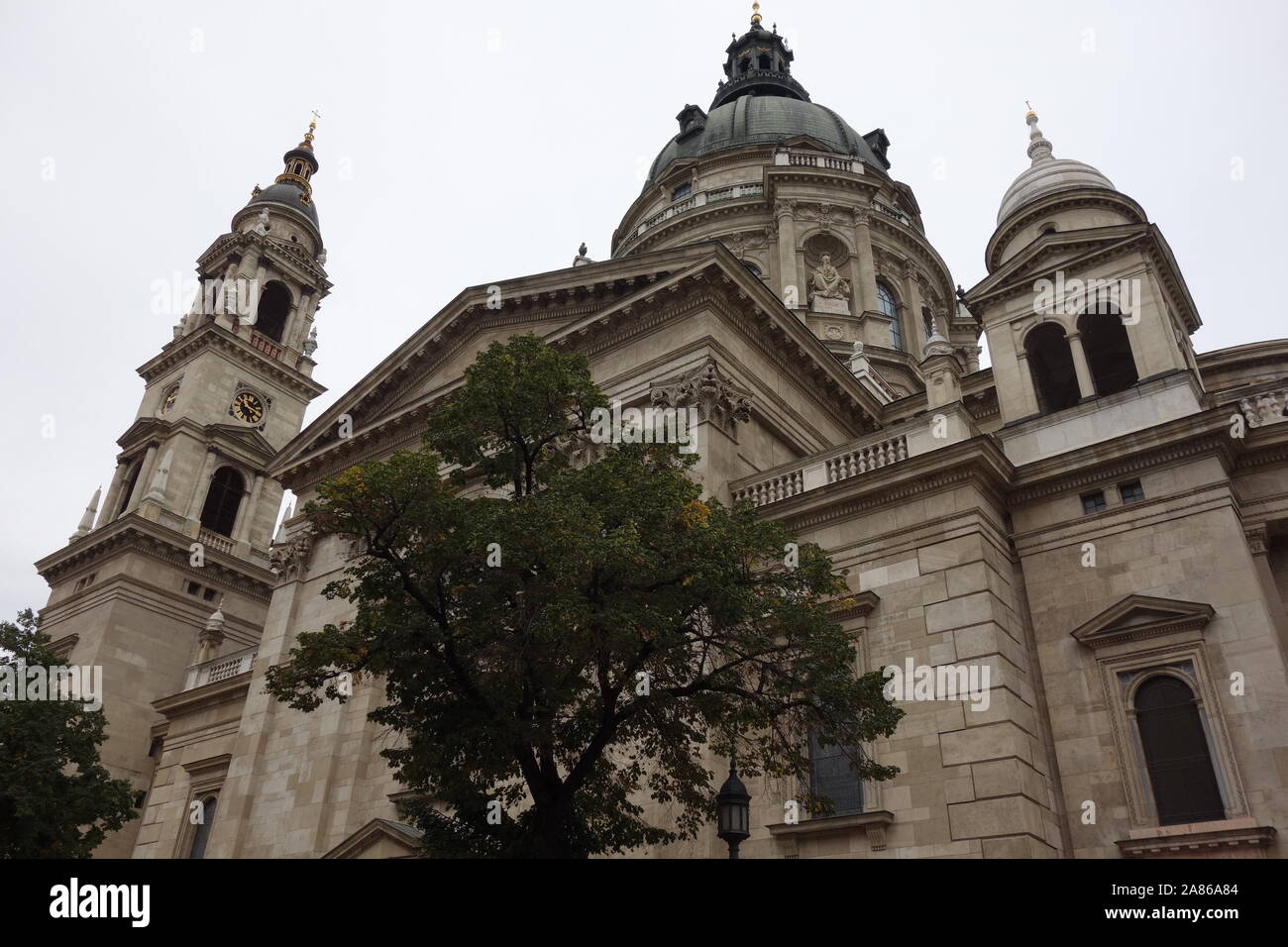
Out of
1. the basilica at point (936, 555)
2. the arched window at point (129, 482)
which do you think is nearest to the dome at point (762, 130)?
the basilica at point (936, 555)

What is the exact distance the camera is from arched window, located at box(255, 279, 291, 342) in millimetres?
49094

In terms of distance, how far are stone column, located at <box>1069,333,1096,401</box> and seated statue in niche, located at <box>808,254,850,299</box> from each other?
2075cm

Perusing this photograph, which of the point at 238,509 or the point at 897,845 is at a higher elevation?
the point at 238,509

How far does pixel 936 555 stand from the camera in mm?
17781

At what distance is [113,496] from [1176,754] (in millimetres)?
42106

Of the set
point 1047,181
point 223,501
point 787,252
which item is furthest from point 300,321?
point 1047,181

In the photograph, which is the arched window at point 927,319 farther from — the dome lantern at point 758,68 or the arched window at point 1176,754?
→ the arched window at point 1176,754

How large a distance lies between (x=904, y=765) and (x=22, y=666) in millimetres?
20080

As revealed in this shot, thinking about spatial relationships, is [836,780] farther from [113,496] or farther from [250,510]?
[113,496]

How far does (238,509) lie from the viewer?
4303 cm

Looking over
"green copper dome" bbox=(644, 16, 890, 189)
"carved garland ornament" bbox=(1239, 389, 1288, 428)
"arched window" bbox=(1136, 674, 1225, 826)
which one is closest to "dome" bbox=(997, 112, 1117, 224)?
"carved garland ornament" bbox=(1239, 389, 1288, 428)

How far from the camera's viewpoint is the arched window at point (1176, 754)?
49.7 feet

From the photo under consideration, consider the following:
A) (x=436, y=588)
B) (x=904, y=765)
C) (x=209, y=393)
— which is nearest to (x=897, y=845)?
(x=904, y=765)
